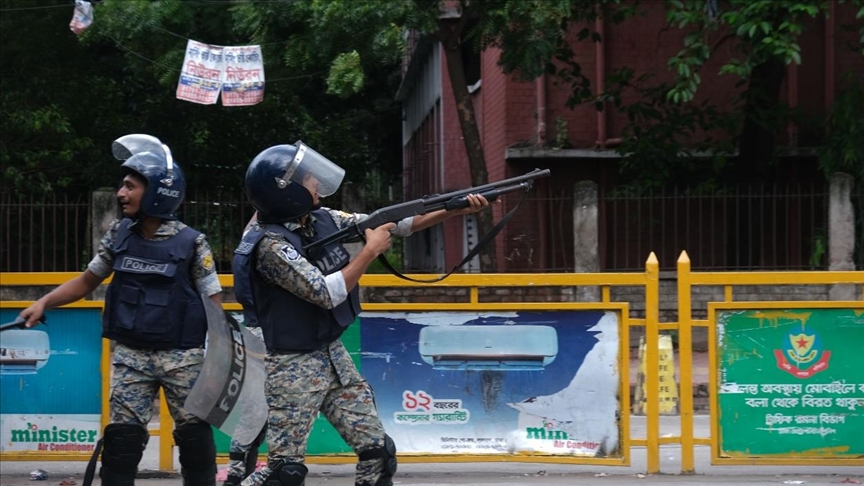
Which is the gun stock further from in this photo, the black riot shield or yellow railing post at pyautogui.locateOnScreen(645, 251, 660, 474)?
yellow railing post at pyautogui.locateOnScreen(645, 251, 660, 474)

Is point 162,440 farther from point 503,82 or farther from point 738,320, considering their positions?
point 503,82

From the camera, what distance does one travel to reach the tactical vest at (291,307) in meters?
4.43

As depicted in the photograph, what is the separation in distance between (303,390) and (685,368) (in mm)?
3078

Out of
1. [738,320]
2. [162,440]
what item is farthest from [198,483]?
[738,320]

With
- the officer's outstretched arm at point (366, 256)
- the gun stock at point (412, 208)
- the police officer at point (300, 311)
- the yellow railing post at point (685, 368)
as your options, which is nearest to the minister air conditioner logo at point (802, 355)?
the yellow railing post at point (685, 368)

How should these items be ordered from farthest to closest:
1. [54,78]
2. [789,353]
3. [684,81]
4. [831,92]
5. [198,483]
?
[54,78] → [831,92] → [684,81] → [789,353] → [198,483]

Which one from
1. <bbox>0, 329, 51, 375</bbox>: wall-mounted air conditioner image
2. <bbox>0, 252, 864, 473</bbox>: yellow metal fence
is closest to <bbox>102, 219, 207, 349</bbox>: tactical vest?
<bbox>0, 252, 864, 473</bbox>: yellow metal fence

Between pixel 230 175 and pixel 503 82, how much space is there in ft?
18.4

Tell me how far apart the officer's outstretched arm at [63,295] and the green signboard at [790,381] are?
12.0ft

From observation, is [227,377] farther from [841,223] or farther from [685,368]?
[841,223]

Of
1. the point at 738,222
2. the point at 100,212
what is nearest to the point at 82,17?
the point at 100,212

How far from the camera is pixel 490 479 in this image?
21.9 feet

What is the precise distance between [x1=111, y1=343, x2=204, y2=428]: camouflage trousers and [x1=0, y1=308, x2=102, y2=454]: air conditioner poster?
5.89 feet

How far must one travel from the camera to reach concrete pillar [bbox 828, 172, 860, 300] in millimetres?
12719
